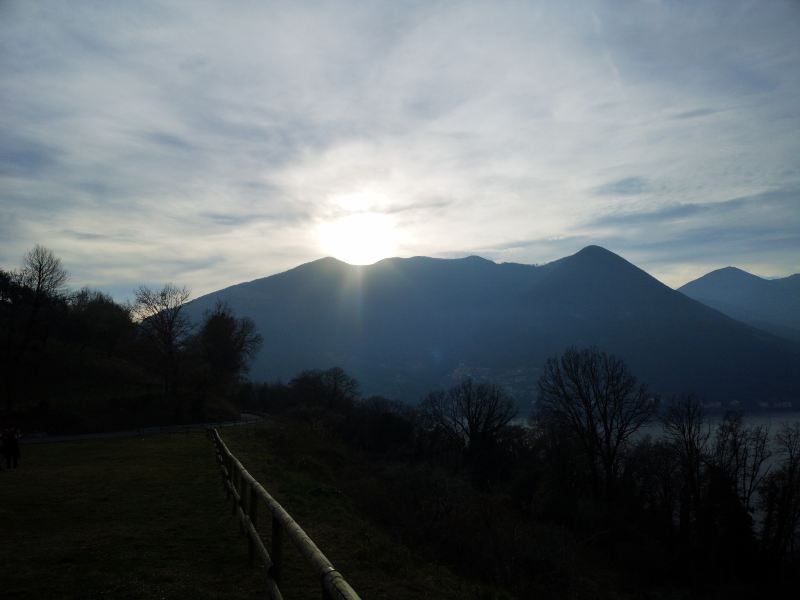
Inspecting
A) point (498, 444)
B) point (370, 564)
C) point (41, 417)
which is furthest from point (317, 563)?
point (498, 444)

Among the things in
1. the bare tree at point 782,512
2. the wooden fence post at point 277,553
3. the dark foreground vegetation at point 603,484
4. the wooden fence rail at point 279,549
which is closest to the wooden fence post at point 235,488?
the wooden fence rail at point 279,549

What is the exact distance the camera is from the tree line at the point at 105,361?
136 feet

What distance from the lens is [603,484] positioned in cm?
4553

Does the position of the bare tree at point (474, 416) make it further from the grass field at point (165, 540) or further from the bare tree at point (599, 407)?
the grass field at point (165, 540)

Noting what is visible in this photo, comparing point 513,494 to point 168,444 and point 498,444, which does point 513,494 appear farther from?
point 168,444

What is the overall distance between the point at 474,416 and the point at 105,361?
144 ft

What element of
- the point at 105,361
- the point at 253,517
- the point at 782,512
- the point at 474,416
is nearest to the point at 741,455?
the point at 782,512

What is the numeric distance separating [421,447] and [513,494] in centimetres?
1452

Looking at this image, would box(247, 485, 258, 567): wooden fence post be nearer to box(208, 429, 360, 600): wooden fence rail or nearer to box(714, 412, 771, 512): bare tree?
box(208, 429, 360, 600): wooden fence rail

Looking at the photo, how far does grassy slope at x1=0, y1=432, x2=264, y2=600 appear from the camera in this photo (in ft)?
21.6

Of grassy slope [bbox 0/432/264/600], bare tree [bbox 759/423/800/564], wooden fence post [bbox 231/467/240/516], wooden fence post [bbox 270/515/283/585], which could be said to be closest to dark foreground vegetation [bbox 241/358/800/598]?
bare tree [bbox 759/423/800/564]

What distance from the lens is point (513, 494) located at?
46.9m

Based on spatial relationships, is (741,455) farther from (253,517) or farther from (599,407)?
(253,517)

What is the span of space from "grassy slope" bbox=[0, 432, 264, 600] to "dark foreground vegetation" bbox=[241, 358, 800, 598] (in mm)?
6278
